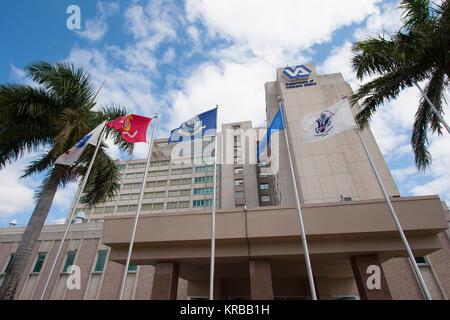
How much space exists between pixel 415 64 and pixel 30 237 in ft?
57.7

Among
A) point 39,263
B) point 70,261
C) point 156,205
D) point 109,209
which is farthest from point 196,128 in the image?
point 109,209

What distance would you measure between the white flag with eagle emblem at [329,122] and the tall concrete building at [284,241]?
1.58 meters

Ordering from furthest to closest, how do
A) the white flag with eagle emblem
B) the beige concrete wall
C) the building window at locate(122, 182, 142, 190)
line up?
1. the building window at locate(122, 182, 142, 190)
2. the beige concrete wall
3. the white flag with eagle emblem

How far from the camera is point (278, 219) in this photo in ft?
28.7

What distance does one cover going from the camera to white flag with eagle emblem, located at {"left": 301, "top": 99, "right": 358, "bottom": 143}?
8814 mm

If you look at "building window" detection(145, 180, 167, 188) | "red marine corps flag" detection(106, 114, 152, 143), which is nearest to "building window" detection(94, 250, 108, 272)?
"red marine corps flag" detection(106, 114, 152, 143)

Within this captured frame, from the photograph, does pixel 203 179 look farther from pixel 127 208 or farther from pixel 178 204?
pixel 127 208

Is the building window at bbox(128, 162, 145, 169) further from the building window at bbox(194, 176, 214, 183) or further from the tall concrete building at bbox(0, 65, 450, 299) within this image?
the tall concrete building at bbox(0, 65, 450, 299)

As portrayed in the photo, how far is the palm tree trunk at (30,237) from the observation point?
29.5 ft

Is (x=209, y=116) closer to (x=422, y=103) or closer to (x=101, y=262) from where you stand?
(x=422, y=103)

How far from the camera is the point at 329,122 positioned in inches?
357

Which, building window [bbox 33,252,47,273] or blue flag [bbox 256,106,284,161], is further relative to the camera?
building window [bbox 33,252,47,273]

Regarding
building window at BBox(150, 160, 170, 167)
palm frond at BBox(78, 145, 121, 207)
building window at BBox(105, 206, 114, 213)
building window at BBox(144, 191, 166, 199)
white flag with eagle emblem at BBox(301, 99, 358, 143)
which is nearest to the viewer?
white flag with eagle emblem at BBox(301, 99, 358, 143)

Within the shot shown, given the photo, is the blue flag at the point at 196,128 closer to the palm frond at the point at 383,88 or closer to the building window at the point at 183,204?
the palm frond at the point at 383,88
